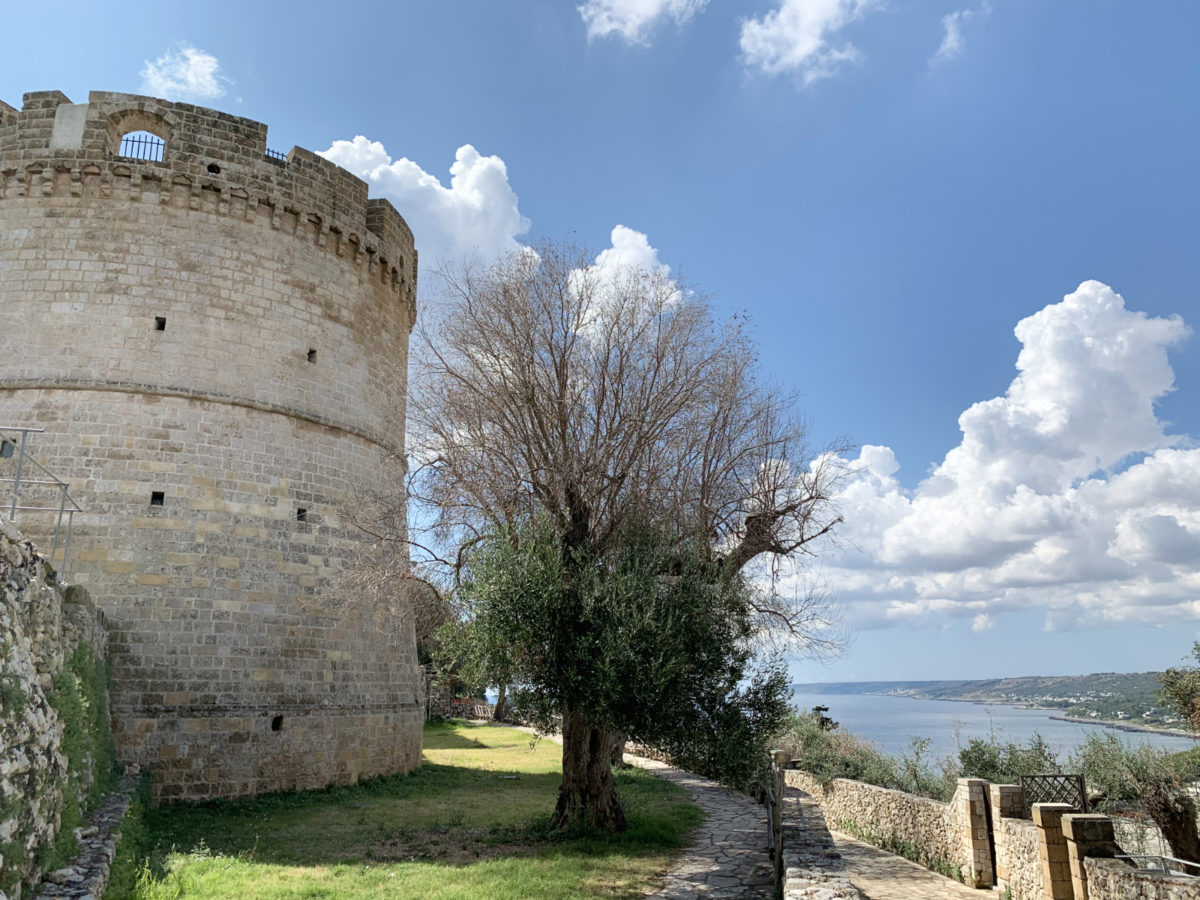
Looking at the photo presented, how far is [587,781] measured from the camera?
9.93 meters

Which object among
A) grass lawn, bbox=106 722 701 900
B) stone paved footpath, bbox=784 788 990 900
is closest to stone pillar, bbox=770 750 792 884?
stone paved footpath, bbox=784 788 990 900

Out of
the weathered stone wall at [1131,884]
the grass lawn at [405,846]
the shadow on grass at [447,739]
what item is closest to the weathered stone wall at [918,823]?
the weathered stone wall at [1131,884]

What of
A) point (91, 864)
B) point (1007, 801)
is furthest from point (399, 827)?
point (1007, 801)

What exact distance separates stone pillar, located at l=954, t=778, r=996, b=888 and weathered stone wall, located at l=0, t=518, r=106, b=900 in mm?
10529

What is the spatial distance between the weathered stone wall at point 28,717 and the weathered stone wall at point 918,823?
10610 millimetres

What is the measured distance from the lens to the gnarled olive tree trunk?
9.87 metres

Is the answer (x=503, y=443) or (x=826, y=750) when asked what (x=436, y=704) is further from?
(x=503, y=443)

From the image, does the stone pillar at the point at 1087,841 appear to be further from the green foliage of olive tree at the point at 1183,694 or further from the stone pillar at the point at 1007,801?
the green foliage of olive tree at the point at 1183,694

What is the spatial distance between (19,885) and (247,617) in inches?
323

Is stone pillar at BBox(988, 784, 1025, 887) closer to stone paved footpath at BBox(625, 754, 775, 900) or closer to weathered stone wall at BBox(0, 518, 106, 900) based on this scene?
stone paved footpath at BBox(625, 754, 775, 900)

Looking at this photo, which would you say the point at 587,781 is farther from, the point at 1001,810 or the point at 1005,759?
the point at 1005,759

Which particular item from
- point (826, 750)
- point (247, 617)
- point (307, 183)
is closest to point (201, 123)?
point (307, 183)

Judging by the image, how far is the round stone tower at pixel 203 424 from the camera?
1221 cm

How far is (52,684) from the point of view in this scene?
709 cm
